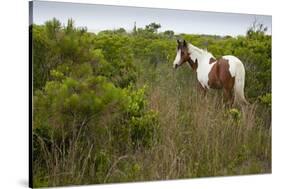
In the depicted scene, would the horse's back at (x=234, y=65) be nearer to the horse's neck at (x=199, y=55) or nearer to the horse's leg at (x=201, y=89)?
the horse's neck at (x=199, y=55)

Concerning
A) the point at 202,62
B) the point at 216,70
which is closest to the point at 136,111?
the point at 202,62

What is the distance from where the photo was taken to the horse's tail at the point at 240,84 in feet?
20.7

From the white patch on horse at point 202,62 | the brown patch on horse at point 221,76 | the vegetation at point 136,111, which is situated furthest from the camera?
the brown patch on horse at point 221,76

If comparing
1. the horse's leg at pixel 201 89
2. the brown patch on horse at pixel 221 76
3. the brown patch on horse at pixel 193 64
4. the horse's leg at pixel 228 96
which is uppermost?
the brown patch on horse at pixel 193 64

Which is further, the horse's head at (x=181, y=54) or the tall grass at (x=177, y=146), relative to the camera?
the horse's head at (x=181, y=54)

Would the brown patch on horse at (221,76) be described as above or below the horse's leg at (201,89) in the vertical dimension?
above

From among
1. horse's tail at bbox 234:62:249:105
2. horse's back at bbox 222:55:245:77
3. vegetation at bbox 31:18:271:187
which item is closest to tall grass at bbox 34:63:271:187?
vegetation at bbox 31:18:271:187

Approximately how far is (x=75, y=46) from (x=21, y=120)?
757 mm

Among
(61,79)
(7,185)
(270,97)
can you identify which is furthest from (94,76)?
(270,97)

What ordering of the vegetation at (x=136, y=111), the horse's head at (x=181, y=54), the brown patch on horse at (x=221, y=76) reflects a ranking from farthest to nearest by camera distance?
the brown patch on horse at (x=221, y=76)
the horse's head at (x=181, y=54)
the vegetation at (x=136, y=111)

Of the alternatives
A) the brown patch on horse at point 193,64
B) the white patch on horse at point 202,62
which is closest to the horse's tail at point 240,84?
the white patch on horse at point 202,62

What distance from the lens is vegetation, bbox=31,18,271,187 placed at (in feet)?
17.9

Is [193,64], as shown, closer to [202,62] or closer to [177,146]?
[202,62]
